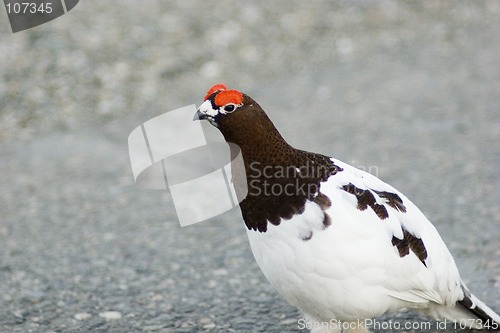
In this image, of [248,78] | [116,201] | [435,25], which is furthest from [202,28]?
[116,201]

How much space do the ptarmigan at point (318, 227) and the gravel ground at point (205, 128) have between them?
3.28 ft

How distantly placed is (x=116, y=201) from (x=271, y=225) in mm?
3960

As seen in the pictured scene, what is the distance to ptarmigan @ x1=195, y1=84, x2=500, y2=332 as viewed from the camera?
11.2ft

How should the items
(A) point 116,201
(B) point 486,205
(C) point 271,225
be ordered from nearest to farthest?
(C) point 271,225 < (B) point 486,205 < (A) point 116,201

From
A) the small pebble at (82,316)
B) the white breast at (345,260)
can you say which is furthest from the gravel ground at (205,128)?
the white breast at (345,260)

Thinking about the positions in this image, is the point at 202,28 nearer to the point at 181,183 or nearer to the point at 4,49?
the point at 4,49

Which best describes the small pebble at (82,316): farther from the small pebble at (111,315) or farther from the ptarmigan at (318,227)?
the ptarmigan at (318,227)

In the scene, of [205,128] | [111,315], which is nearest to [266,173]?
[111,315]

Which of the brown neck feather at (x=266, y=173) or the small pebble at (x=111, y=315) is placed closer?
the brown neck feather at (x=266, y=173)

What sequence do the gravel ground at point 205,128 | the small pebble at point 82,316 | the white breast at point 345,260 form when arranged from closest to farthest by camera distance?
the white breast at point 345,260, the small pebble at point 82,316, the gravel ground at point 205,128

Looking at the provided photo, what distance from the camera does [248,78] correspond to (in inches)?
407

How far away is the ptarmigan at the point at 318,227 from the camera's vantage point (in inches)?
134

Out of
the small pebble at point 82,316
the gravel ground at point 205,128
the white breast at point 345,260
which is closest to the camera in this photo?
the white breast at point 345,260

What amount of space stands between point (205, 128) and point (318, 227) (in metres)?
5.61
